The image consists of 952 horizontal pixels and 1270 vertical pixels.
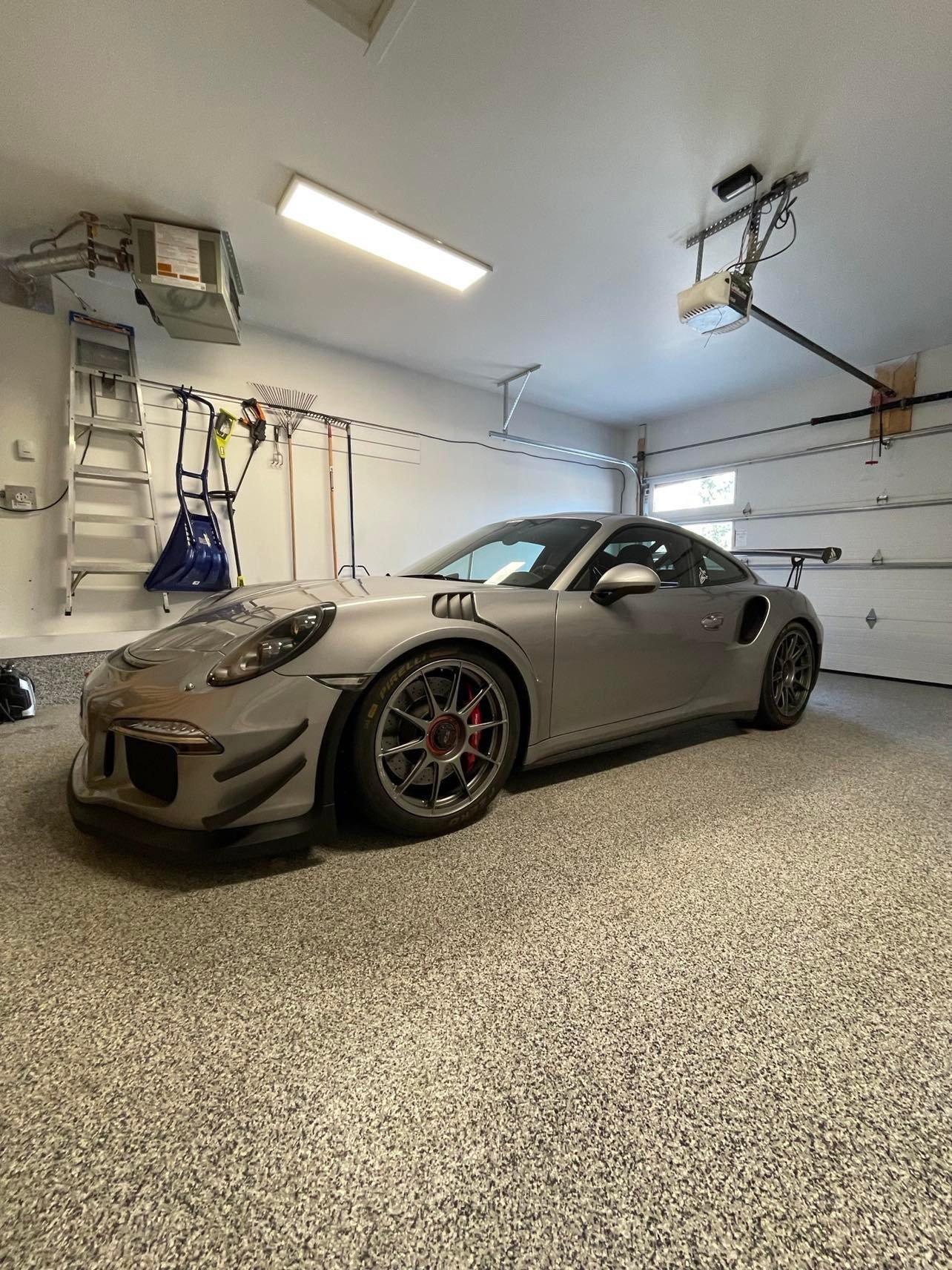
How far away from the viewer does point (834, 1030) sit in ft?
2.92

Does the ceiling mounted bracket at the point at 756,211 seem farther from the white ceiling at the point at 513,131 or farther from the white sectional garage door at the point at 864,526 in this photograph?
the white sectional garage door at the point at 864,526

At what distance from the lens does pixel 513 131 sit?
225 cm

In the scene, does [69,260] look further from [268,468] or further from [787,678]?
[787,678]

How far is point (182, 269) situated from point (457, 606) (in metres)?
3.02

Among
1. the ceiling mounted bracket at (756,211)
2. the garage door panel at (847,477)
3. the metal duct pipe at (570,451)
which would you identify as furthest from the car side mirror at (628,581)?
the garage door panel at (847,477)

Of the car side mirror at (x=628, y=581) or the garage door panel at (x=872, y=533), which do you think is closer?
the car side mirror at (x=628, y=581)

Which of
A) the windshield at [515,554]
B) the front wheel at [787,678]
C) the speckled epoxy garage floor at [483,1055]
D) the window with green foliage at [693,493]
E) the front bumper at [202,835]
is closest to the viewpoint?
the speckled epoxy garage floor at [483,1055]

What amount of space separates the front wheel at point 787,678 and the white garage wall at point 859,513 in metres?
2.86

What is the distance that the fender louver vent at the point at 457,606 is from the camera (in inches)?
61.2

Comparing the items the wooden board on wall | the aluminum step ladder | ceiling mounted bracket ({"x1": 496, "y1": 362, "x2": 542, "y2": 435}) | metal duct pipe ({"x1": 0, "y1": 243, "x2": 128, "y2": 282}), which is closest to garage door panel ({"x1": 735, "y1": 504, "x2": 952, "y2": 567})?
the wooden board on wall

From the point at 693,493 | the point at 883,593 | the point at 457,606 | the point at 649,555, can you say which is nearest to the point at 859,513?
the point at 883,593

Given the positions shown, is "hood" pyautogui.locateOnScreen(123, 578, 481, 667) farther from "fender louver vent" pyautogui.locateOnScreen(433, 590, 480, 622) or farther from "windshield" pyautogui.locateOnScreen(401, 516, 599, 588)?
"windshield" pyautogui.locateOnScreen(401, 516, 599, 588)

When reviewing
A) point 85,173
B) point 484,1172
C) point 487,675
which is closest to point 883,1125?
point 484,1172

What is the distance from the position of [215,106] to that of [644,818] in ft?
11.5
